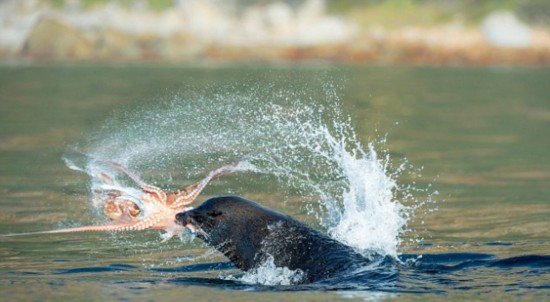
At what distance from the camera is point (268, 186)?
17891 millimetres

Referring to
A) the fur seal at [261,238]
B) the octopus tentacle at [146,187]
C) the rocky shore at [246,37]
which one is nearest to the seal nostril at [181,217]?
the fur seal at [261,238]

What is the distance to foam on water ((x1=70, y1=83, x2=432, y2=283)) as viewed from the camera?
1252 centimetres

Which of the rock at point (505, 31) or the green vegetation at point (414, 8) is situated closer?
the rock at point (505, 31)

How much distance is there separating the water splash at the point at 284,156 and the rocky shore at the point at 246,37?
31.3m

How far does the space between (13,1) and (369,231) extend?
50.3 meters

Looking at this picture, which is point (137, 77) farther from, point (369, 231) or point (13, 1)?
point (369, 231)

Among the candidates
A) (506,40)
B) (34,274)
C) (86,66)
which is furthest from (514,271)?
(506,40)

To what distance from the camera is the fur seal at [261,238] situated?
1095 centimetres

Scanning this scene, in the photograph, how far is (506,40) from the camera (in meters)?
58.9

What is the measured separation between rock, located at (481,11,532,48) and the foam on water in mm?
33610

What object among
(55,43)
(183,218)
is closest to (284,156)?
(183,218)

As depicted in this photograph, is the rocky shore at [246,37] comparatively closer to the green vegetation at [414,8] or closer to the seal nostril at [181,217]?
the green vegetation at [414,8]

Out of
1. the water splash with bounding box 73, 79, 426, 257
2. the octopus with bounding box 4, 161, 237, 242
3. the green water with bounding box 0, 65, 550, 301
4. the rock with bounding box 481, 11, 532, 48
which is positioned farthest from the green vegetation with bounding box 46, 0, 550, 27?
the octopus with bounding box 4, 161, 237, 242

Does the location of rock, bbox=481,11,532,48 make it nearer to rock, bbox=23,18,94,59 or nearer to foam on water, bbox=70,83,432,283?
rock, bbox=23,18,94,59
